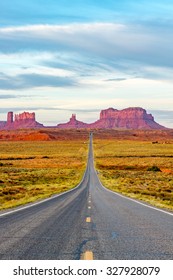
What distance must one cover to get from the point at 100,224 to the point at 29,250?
514 cm

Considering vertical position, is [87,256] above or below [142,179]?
above

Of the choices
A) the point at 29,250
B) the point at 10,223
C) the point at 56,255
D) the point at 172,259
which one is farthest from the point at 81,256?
the point at 10,223

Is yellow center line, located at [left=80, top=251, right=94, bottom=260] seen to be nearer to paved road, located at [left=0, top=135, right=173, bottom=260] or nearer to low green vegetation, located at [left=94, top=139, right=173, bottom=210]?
paved road, located at [left=0, top=135, right=173, bottom=260]

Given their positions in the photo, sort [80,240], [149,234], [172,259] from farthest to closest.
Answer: [149,234] < [80,240] < [172,259]

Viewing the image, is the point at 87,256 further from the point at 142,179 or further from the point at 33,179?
the point at 142,179

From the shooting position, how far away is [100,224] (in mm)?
13875

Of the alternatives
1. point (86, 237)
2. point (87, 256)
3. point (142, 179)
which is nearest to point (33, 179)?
point (142, 179)

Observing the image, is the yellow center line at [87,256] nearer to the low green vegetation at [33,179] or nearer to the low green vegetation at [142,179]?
the low green vegetation at [33,179]

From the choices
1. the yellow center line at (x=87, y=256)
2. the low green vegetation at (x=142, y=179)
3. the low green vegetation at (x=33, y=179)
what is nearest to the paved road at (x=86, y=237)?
the yellow center line at (x=87, y=256)

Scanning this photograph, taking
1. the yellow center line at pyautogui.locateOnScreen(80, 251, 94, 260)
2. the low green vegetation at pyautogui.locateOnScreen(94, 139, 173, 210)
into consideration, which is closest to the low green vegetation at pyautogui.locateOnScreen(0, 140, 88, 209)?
the low green vegetation at pyautogui.locateOnScreen(94, 139, 173, 210)

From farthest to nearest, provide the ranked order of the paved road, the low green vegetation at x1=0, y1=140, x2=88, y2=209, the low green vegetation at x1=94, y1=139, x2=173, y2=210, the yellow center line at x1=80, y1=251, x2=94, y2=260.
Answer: the low green vegetation at x1=94, y1=139, x2=173, y2=210 < the low green vegetation at x1=0, y1=140, x2=88, y2=209 < the paved road < the yellow center line at x1=80, y1=251, x2=94, y2=260

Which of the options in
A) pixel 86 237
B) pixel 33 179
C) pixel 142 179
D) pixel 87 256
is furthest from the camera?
pixel 142 179

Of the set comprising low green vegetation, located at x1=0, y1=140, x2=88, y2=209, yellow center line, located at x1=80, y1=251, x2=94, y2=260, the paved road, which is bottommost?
low green vegetation, located at x1=0, y1=140, x2=88, y2=209

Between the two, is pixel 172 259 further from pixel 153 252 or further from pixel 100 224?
pixel 100 224
